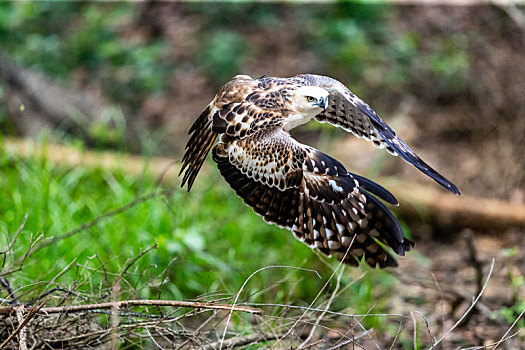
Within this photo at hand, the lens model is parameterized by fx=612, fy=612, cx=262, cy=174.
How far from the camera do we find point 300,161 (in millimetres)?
1945

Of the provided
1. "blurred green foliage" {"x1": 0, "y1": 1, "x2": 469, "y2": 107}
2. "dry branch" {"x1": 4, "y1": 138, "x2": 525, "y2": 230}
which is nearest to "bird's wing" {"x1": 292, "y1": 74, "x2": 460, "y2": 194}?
"dry branch" {"x1": 4, "y1": 138, "x2": 525, "y2": 230}

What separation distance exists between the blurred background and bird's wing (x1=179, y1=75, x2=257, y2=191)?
96 centimetres

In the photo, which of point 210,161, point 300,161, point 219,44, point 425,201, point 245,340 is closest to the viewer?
point 300,161

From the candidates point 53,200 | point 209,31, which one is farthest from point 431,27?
point 53,200

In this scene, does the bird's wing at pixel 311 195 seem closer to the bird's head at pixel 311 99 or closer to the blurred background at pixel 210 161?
the bird's head at pixel 311 99

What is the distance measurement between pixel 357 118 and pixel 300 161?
265mm

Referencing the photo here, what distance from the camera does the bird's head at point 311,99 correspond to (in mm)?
1816

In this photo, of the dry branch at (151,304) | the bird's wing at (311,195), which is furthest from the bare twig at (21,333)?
the bird's wing at (311,195)

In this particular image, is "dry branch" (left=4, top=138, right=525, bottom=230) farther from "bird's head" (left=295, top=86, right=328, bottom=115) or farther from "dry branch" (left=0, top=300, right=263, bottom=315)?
"bird's head" (left=295, top=86, right=328, bottom=115)

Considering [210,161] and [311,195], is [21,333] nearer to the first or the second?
[311,195]

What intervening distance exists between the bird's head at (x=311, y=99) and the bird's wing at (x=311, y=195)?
0.43ft

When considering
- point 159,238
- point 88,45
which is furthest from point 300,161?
point 88,45

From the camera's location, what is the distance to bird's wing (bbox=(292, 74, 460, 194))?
192cm

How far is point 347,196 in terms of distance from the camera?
201cm
